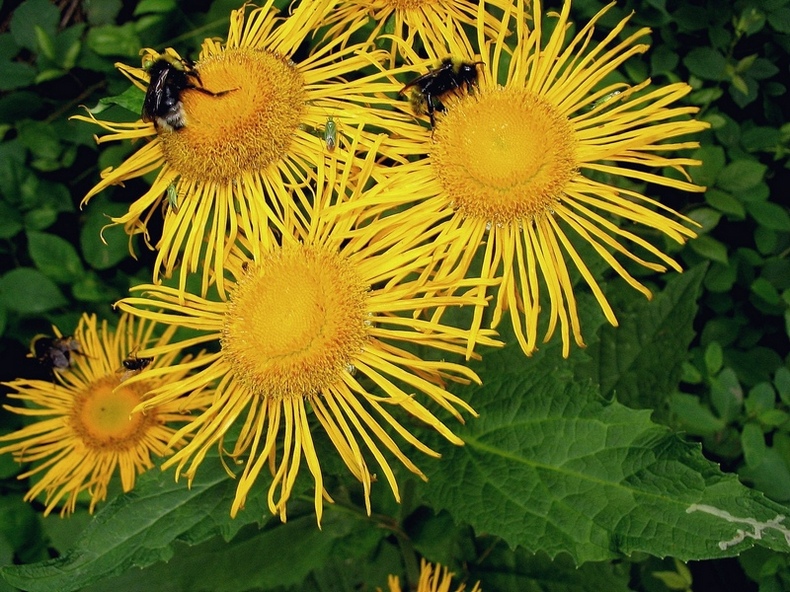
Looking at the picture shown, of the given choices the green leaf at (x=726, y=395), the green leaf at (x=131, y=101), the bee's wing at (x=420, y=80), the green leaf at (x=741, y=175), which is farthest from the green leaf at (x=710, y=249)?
the green leaf at (x=131, y=101)

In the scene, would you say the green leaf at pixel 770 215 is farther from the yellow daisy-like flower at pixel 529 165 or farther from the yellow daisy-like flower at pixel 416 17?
the yellow daisy-like flower at pixel 416 17

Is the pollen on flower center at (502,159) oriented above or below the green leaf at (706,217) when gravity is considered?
below

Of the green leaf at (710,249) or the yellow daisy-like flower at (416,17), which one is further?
the green leaf at (710,249)

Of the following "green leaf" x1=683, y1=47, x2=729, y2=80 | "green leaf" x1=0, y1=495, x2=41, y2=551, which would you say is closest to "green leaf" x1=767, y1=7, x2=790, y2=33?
"green leaf" x1=683, y1=47, x2=729, y2=80

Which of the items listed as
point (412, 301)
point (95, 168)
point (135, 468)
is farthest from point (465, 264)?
point (95, 168)

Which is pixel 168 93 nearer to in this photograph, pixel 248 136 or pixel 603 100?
pixel 248 136

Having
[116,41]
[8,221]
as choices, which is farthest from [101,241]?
[116,41]
